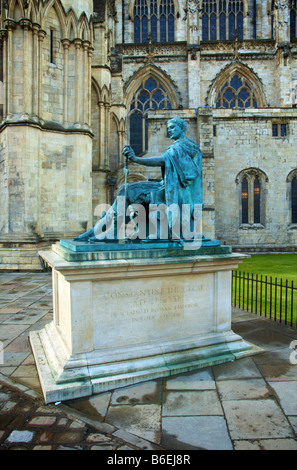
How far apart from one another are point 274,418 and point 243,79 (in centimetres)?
2807

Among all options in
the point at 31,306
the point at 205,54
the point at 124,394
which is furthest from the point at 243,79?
the point at 124,394

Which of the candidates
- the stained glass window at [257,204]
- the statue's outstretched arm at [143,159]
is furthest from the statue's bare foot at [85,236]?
the stained glass window at [257,204]

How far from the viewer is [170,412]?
11.1 ft

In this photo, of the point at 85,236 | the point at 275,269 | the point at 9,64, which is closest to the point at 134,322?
the point at 85,236

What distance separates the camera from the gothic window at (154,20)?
28609 mm

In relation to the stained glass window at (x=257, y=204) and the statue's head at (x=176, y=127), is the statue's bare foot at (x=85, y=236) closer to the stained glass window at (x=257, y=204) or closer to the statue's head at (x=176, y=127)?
the statue's head at (x=176, y=127)

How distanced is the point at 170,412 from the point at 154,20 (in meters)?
32.3

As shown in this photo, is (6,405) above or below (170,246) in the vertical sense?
below

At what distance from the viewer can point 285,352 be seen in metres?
4.90

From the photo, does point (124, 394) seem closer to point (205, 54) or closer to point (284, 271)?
point (284, 271)

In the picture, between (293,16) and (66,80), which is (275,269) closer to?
(66,80)

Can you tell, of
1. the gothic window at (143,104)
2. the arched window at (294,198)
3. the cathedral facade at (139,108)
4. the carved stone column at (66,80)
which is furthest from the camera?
the gothic window at (143,104)

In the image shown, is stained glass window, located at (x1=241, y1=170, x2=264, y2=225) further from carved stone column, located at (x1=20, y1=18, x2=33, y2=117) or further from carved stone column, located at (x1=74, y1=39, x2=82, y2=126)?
carved stone column, located at (x1=20, y1=18, x2=33, y2=117)

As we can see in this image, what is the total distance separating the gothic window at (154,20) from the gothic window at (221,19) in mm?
2859
